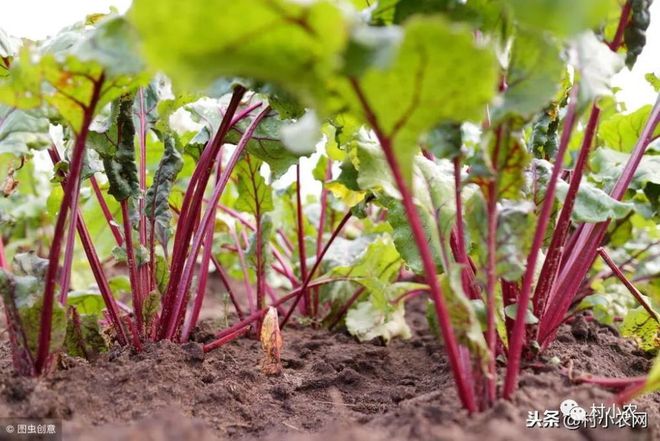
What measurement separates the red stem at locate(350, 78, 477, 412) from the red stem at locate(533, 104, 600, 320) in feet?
1.52

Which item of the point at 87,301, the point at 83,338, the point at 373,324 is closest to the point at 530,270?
the point at 373,324

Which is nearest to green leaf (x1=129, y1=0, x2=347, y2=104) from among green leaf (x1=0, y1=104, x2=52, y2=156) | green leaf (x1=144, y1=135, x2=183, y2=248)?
green leaf (x1=0, y1=104, x2=52, y2=156)

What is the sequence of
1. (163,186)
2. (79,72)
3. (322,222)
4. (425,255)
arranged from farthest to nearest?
(322,222)
(163,186)
(79,72)
(425,255)

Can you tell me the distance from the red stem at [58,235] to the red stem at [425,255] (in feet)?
1.78

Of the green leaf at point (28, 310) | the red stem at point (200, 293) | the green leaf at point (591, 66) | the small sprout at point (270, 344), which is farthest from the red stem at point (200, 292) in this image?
the green leaf at point (591, 66)

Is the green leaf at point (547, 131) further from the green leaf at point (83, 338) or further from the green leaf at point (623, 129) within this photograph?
the green leaf at point (83, 338)

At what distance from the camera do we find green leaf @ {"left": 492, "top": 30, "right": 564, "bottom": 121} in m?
0.95

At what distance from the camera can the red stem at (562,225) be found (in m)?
1.27

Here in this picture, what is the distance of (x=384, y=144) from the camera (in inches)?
34.9

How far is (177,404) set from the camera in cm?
129

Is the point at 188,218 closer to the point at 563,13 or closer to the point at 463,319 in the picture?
the point at 463,319

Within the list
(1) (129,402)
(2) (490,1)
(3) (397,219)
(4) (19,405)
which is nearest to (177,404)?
(1) (129,402)

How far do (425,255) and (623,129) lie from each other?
153cm

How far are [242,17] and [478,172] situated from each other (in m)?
0.49
